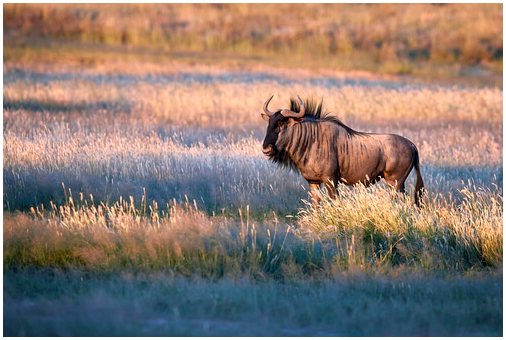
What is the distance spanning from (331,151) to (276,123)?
2.91 ft

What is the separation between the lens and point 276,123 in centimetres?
1184

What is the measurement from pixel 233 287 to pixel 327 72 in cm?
3380

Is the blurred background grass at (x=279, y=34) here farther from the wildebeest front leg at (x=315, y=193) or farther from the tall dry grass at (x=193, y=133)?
the wildebeest front leg at (x=315, y=193)

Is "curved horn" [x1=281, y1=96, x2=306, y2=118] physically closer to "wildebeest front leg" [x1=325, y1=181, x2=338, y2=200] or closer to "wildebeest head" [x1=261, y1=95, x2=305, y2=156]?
"wildebeest head" [x1=261, y1=95, x2=305, y2=156]

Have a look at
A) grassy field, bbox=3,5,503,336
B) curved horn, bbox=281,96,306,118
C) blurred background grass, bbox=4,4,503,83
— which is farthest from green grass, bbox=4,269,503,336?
blurred background grass, bbox=4,4,503,83

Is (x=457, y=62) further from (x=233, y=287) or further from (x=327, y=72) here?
(x=233, y=287)

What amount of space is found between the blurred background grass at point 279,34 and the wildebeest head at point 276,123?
33771 millimetres

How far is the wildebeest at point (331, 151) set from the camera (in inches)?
470

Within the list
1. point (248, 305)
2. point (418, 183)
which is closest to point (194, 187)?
point (418, 183)

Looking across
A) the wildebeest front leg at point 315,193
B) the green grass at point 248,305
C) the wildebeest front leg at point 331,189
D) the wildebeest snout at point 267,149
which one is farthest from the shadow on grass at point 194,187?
the green grass at point 248,305

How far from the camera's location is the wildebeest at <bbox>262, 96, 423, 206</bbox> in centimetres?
1195

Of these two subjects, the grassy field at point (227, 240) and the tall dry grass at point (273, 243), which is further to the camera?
the tall dry grass at point (273, 243)

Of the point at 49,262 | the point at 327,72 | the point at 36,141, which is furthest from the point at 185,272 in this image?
the point at 327,72

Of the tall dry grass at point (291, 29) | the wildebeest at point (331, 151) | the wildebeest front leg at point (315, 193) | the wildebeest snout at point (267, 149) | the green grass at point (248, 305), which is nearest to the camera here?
the green grass at point (248, 305)
